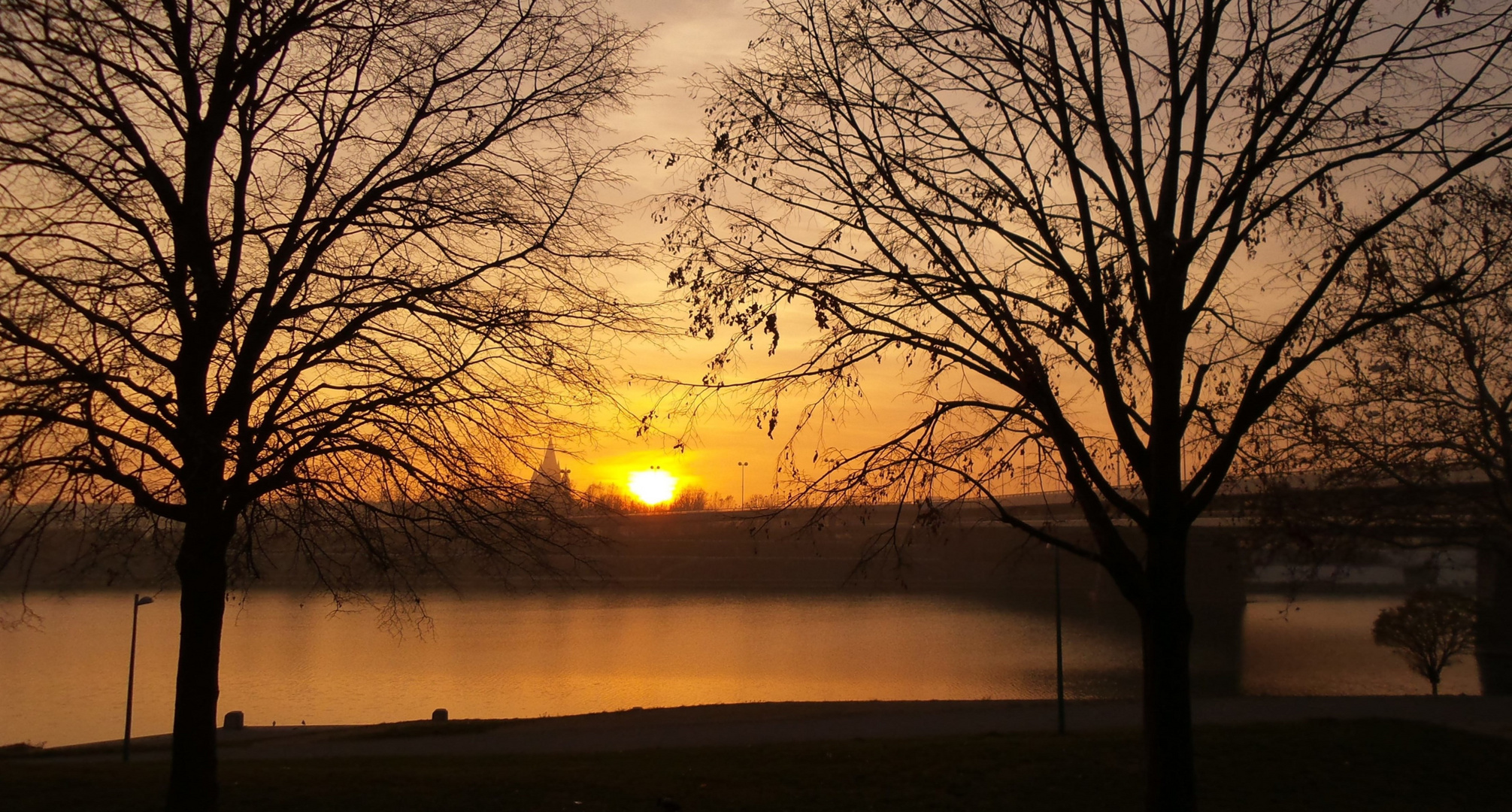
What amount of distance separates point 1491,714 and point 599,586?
5909 cm

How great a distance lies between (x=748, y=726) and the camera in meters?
21.4

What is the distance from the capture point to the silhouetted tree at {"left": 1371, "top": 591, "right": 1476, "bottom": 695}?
32906mm

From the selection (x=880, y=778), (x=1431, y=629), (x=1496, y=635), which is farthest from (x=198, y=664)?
(x=1496, y=635)

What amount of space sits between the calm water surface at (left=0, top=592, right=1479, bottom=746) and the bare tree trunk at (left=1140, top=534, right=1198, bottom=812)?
21.5 m

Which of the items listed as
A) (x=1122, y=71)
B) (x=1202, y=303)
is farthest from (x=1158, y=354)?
(x=1122, y=71)

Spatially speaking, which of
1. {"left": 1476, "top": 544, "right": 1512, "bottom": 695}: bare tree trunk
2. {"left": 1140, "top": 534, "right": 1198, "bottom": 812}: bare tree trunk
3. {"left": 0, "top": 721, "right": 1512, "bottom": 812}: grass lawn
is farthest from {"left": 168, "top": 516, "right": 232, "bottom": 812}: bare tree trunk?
{"left": 1476, "top": 544, "right": 1512, "bottom": 695}: bare tree trunk

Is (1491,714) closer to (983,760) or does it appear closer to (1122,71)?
(983,760)

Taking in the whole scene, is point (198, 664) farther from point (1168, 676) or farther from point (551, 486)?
point (1168, 676)

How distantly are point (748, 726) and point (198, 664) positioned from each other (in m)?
15.2

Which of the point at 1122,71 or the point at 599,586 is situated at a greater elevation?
the point at 1122,71

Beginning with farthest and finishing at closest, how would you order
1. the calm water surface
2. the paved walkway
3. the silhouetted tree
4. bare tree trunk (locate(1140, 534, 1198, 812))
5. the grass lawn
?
the calm water surface, the silhouetted tree, the paved walkway, the grass lawn, bare tree trunk (locate(1140, 534, 1198, 812))

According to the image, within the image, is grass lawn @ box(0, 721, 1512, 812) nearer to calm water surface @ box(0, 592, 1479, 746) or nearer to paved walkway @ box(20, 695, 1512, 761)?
paved walkway @ box(20, 695, 1512, 761)

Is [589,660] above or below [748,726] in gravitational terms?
below

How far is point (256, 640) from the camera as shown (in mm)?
46281
